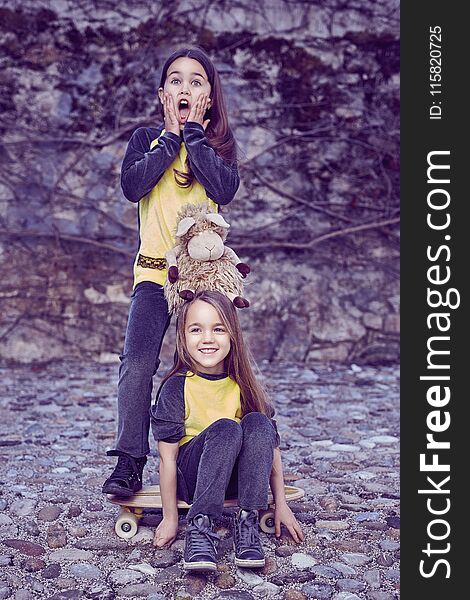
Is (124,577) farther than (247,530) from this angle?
No

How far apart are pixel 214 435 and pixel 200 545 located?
0.31 meters

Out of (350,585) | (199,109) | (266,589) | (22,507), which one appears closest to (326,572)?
(350,585)

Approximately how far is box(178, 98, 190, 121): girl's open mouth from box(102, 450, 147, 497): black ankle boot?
111 centimetres

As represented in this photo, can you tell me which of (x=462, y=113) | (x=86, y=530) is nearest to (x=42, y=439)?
(x=86, y=530)

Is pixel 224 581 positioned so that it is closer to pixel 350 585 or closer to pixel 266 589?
pixel 266 589

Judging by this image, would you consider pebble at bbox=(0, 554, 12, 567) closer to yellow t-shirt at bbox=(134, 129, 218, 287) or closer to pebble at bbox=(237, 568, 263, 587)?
pebble at bbox=(237, 568, 263, 587)

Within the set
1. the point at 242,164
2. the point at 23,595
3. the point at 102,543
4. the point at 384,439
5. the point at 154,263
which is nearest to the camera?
the point at 23,595

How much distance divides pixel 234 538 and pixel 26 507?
80 cm

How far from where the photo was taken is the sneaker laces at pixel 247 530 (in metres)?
2.22

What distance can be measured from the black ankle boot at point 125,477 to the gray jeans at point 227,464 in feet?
0.59

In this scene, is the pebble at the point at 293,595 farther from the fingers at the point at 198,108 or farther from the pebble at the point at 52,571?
the fingers at the point at 198,108

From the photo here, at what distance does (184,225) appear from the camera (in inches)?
96.1

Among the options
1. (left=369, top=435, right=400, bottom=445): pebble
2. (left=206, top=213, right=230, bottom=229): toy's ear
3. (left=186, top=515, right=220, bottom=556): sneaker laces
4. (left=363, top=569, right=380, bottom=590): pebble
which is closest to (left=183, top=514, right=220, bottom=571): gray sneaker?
(left=186, top=515, right=220, bottom=556): sneaker laces

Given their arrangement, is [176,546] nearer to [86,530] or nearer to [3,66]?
[86,530]
